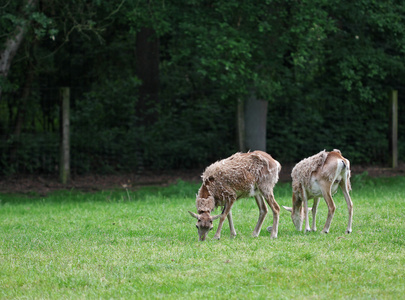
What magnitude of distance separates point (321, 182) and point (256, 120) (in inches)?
352

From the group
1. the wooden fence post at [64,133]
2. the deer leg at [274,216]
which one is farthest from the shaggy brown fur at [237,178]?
the wooden fence post at [64,133]

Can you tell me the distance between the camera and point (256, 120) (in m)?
17.9

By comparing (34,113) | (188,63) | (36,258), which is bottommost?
(36,258)

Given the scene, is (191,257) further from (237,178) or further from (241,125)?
(241,125)

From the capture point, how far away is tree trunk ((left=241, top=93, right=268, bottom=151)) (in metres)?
17.6

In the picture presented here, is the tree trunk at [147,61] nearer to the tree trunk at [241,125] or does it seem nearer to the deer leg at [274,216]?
the tree trunk at [241,125]

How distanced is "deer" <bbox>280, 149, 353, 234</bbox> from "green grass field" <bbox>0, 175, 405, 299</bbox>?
0.28 meters

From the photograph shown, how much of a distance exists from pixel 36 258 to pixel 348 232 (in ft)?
14.1

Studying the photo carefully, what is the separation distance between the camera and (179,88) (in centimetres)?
1991

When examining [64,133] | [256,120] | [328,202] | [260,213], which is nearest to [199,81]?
[256,120]

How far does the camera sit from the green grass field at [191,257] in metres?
6.25

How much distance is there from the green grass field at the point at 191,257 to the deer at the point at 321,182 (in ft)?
0.91

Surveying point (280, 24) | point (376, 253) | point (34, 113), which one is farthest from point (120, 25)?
point (376, 253)

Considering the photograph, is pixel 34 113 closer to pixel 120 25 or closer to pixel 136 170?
pixel 136 170
